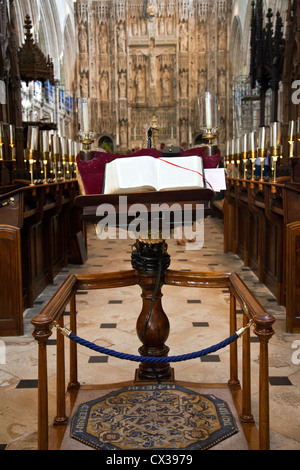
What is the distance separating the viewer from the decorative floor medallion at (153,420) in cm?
220

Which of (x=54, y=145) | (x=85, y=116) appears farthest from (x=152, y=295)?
(x=54, y=145)

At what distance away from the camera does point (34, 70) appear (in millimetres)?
13016

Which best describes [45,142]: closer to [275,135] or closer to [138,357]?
[275,135]

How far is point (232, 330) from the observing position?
277 centimetres

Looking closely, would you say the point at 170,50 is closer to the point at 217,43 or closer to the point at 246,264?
the point at 217,43

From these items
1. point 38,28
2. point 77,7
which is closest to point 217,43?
point 77,7

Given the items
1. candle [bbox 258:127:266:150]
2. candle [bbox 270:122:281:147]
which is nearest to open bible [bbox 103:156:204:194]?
candle [bbox 270:122:281:147]

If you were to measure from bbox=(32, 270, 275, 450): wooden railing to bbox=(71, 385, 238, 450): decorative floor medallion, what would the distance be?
0.38 ft

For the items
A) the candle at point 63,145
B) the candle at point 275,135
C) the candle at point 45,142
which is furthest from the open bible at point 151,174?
the candle at point 63,145

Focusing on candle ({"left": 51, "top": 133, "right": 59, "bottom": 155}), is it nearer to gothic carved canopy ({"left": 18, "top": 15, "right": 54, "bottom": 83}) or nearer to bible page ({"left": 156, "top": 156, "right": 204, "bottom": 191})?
bible page ({"left": 156, "top": 156, "right": 204, "bottom": 191})

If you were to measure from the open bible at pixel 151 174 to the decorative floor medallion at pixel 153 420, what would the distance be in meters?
1.13

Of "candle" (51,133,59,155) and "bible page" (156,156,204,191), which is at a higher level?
"candle" (51,133,59,155)

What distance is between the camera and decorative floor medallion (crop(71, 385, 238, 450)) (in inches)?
86.4

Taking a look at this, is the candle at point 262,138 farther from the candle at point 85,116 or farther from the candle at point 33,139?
the candle at point 85,116
